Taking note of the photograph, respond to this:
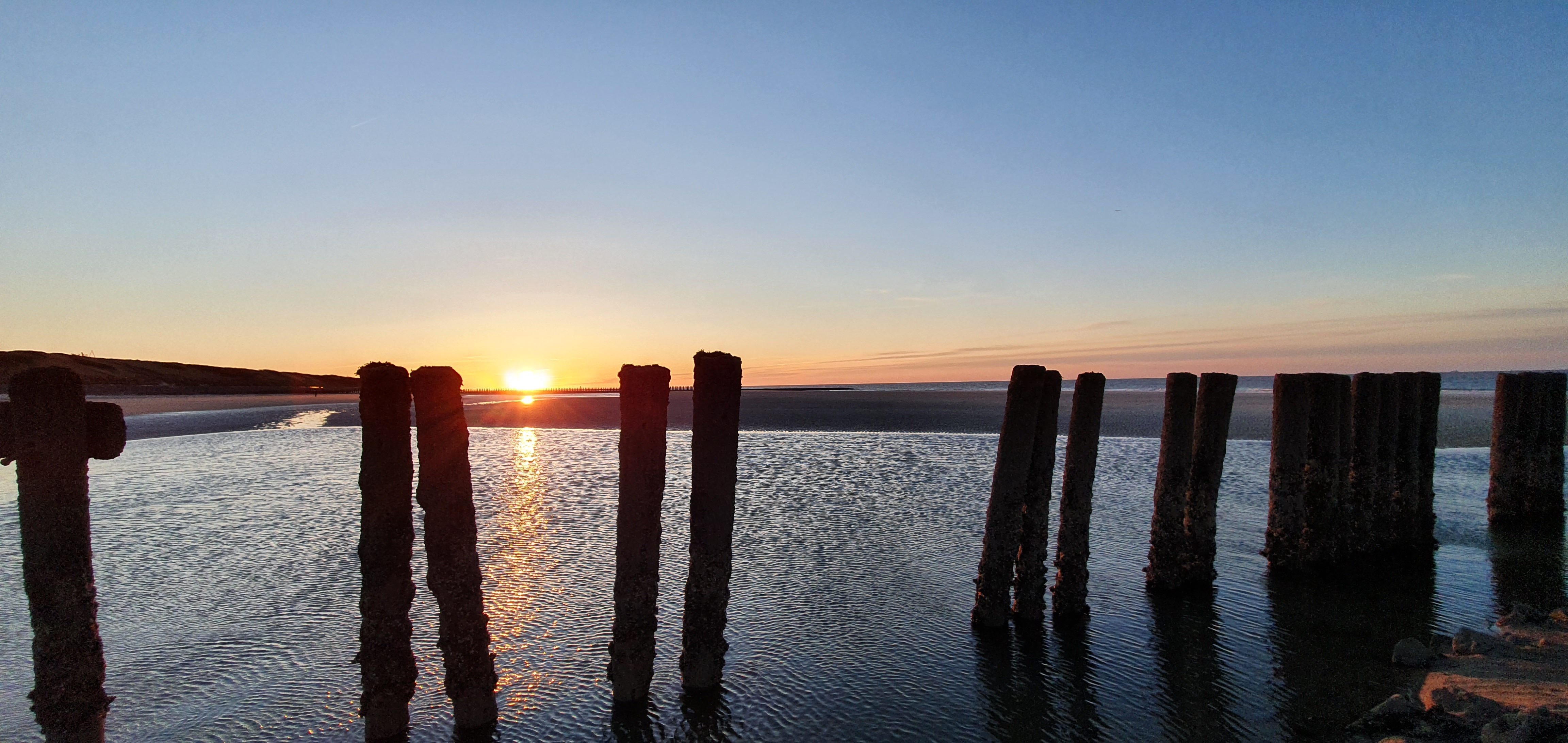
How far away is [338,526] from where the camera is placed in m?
12.4

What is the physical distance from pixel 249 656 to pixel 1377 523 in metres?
14.2

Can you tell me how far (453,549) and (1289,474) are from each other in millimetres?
9875

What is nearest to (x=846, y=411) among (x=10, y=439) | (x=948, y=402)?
(x=948, y=402)

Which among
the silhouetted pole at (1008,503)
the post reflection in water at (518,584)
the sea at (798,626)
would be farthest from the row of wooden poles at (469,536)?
the silhouetted pole at (1008,503)

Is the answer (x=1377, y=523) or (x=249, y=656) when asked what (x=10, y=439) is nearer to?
(x=249, y=656)

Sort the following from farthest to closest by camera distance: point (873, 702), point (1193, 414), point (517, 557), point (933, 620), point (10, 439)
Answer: point (517, 557)
point (1193, 414)
point (933, 620)
point (873, 702)
point (10, 439)

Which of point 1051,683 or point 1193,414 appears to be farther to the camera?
point 1193,414

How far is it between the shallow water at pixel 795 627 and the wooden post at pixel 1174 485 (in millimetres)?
445

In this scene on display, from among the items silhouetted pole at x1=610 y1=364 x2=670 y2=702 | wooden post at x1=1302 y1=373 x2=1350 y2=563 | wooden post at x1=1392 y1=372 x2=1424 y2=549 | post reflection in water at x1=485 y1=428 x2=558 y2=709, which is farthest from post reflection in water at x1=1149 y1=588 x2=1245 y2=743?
post reflection in water at x1=485 y1=428 x2=558 y2=709

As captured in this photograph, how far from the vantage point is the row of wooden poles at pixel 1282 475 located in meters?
7.82

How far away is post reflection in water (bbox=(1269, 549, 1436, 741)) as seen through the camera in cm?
612

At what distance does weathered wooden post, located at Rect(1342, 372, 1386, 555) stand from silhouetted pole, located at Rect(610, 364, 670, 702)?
32.9 ft

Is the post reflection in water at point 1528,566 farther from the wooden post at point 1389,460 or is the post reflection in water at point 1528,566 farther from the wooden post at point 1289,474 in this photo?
the wooden post at point 1289,474

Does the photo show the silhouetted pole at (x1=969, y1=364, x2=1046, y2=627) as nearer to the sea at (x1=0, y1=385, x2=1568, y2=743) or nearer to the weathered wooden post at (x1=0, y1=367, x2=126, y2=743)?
the sea at (x1=0, y1=385, x2=1568, y2=743)
